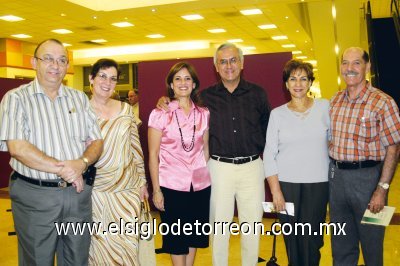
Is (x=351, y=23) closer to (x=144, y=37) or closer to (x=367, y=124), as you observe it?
(x=144, y=37)

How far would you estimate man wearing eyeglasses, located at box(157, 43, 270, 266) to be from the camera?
297cm

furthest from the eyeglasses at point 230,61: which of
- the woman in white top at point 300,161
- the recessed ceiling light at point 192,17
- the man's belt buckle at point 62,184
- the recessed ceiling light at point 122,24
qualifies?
the recessed ceiling light at point 122,24

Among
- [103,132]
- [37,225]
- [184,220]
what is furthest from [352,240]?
[37,225]

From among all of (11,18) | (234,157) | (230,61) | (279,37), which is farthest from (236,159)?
(279,37)

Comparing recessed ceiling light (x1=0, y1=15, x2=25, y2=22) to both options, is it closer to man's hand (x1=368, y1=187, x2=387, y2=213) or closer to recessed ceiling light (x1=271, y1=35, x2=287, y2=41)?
recessed ceiling light (x1=271, y1=35, x2=287, y2=41)

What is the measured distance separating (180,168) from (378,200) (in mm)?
1309

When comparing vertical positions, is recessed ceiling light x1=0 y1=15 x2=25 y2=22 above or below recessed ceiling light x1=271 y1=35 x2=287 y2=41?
below

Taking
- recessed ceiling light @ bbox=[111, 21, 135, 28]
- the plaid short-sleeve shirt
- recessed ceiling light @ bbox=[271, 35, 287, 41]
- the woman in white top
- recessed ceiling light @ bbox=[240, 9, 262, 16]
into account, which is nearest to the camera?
the plaid short-sleeve shirt

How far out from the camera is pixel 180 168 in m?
2.89

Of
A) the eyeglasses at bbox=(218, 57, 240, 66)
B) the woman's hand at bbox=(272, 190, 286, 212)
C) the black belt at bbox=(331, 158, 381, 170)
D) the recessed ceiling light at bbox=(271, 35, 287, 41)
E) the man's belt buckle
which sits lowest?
the woman's hand at bbox=(272, 190, 286, 212)

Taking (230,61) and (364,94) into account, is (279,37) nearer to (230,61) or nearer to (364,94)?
(230,61)

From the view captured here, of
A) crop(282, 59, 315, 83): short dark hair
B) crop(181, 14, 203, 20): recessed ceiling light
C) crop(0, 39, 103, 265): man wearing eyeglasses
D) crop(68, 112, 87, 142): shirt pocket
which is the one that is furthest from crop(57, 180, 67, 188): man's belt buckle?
crop(181, 14, 203, 20): recessed ceiling light

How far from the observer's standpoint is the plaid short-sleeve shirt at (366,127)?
103 inches

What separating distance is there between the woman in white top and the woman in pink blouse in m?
0.50
